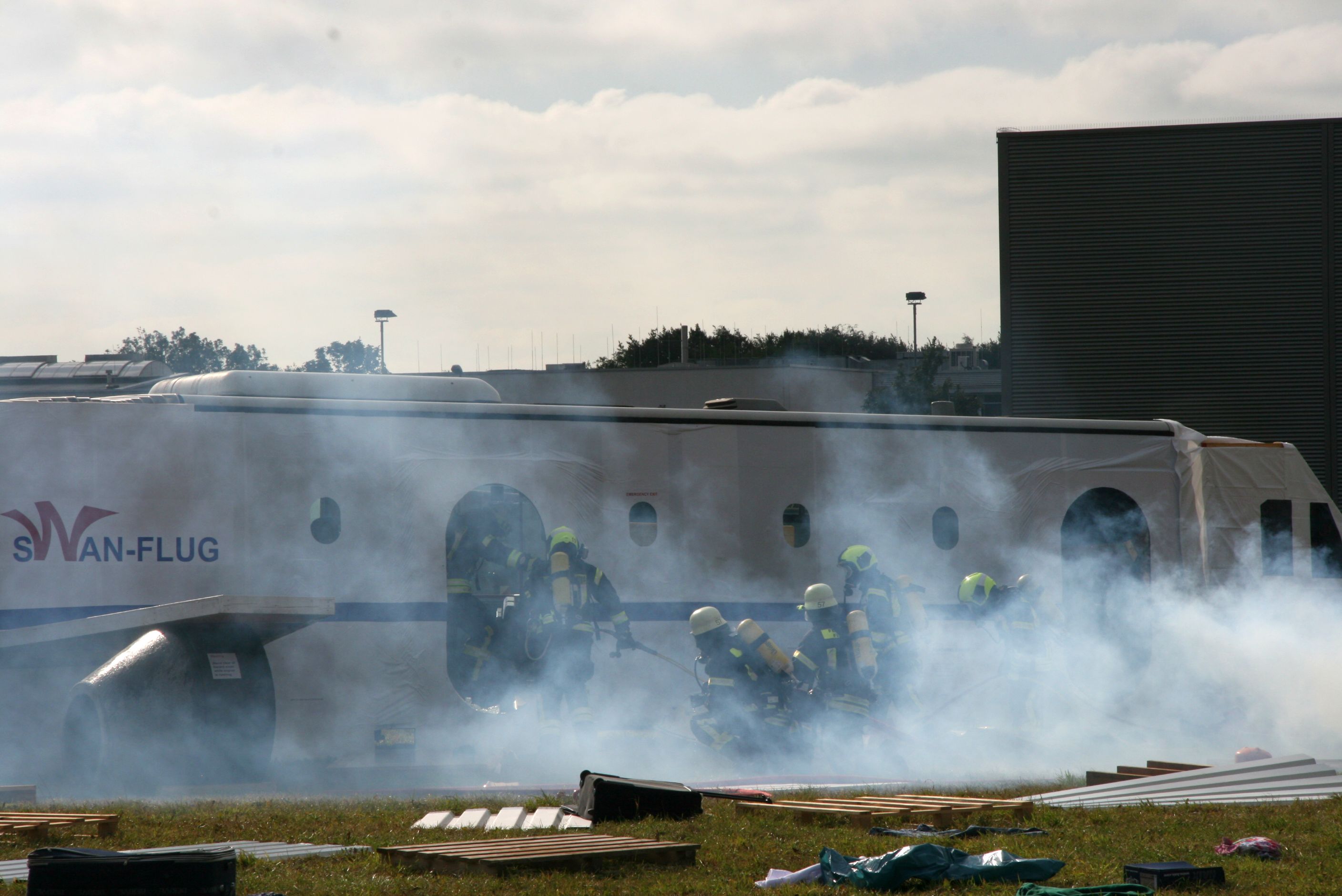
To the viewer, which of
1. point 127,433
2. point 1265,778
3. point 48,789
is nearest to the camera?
point 1265,778

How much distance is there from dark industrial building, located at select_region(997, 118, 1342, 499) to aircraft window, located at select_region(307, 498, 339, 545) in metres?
18.3

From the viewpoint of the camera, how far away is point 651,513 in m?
13.8

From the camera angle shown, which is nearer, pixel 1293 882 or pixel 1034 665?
pixel 1293 882

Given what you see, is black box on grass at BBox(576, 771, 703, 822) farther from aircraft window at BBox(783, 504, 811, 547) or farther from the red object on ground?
aircraft window at BBox(783, 504, 811, 547)


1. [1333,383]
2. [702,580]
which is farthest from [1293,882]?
[1333,383]

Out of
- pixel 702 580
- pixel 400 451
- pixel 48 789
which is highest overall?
pixel 400 451

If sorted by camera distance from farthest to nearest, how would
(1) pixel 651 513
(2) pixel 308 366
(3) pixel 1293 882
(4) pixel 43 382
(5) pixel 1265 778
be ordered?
(2) pixel 308 366 → (4) pixel 43 382 → (1) pixel 651 513 → (5) pixel 1265 778 → (3) pixel 1293 882

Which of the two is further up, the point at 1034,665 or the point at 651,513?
the point at 651,513

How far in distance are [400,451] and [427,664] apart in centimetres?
198

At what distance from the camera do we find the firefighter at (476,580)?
506 inches

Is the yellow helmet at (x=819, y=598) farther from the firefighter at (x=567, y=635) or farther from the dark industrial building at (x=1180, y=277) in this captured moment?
the dark industrial building at (x=1180, y=277)

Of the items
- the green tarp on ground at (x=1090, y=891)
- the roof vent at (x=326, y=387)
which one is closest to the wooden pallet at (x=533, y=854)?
the green tarp on ground at (x=1090, y=891)

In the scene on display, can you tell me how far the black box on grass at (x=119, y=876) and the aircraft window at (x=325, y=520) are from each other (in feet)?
24.0

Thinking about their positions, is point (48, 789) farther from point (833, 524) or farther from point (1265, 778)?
point (1265, 778)
